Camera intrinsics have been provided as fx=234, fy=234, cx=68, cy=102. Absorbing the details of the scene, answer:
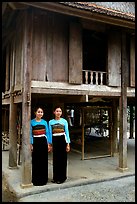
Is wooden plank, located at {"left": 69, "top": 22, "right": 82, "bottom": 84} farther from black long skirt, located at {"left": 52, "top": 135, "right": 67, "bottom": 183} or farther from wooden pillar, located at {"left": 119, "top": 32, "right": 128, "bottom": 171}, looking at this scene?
black long skirt, located at {"left": 52, "top": 135, "right": 67, "bottom": 183}

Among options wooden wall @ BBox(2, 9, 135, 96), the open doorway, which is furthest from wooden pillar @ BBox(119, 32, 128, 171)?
the open doorway

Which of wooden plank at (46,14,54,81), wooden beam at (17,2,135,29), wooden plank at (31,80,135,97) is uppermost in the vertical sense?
wooden beam at (17,2,135,29)

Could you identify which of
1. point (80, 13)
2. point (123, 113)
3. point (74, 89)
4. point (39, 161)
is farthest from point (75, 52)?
point (39, 161)

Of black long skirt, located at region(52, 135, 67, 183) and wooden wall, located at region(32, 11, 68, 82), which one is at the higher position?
wooden wall, located at region(32, 11, 68, 82)

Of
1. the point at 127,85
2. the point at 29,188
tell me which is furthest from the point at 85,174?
the point at 127,85

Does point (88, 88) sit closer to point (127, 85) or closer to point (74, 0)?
point (127, 85)

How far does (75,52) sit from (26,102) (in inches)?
82.1

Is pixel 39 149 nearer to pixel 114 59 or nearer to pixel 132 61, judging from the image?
pixel 114 59

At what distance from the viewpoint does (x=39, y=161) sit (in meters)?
5.98

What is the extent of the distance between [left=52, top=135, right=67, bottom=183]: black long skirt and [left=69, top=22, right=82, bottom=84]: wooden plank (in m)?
1.73

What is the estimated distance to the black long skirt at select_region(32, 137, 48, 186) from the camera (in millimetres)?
5965

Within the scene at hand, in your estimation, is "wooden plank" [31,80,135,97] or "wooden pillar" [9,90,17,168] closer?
"wooden plank" [31,80,135,97]

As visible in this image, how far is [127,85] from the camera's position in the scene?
7742 millimetres

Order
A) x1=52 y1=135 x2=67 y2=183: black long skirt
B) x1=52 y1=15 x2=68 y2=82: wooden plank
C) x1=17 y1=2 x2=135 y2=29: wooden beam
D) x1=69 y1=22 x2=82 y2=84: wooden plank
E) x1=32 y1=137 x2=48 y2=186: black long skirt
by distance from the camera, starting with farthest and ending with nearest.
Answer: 1. x1=69 y1=22 x2=82 y2=84: wooden plank
2. x1=52 y1=15 x2=68 y2=82: wooden plank
3. x1=52 y1=135 x2=67 y2=183: black long skirt
4. x1=32 y1=137 x2=48 y2=186: black long skirt
5. x1=17 y1=2 x2=135 y2=29: wooden beam
